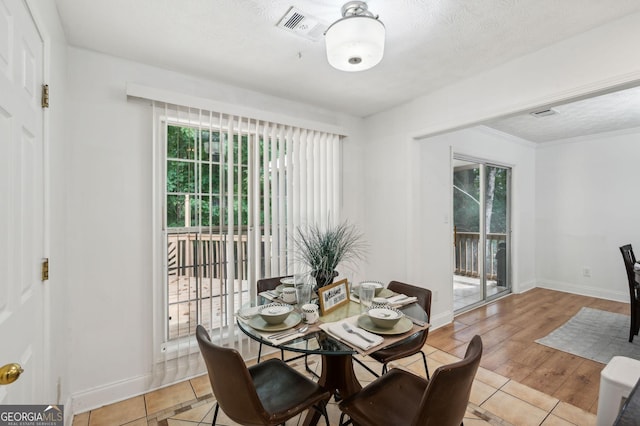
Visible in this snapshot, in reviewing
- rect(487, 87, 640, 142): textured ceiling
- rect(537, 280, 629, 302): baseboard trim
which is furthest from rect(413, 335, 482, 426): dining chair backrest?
rect(537, 280, 629, 302): baseboard trim

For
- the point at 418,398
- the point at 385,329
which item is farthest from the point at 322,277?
the point at 418,398

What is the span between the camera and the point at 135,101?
2.23m

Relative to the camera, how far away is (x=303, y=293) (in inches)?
70.5

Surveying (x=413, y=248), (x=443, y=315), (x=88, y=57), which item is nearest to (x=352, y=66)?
(x=88, y=57)

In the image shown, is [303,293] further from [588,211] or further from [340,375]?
[588,211]

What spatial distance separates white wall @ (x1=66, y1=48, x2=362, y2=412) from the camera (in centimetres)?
205

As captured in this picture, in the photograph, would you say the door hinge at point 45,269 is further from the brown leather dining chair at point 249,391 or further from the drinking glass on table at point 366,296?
the drinking glass on table at point 366,296

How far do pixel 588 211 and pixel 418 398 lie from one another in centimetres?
502

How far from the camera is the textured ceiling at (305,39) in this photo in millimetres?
1677

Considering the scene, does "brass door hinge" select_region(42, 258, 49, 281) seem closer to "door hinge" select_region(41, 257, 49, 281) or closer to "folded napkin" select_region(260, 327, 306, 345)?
"door hinge" select_region(41, 257, 49, 281)

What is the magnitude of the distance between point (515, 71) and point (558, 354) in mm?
2584

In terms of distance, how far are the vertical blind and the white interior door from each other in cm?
97

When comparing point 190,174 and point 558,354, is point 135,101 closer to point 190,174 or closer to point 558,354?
point 190,174

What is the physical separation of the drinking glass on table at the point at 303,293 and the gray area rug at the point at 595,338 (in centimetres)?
278
